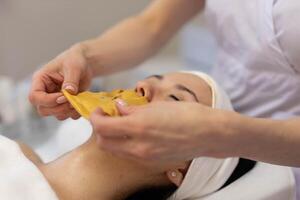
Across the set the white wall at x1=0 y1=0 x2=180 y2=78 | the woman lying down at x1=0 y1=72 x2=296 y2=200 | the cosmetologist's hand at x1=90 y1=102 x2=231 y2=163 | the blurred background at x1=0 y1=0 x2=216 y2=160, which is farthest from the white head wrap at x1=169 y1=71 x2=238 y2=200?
the white wall at x1=0 y1=0 x2=180 y2=78

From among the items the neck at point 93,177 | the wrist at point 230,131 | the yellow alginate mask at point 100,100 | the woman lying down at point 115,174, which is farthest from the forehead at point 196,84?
the wrist at point 230,131

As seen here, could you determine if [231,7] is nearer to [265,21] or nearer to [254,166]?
[265,21]

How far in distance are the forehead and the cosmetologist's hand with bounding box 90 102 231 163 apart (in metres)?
0.33

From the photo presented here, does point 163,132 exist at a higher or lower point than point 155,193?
higher

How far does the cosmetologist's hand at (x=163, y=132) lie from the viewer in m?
0.82

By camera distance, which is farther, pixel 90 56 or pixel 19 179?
pixel 90 56

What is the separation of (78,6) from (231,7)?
4.19 feet

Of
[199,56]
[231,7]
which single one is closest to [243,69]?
[231,7]

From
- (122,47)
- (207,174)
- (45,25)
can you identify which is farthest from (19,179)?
(45,25)

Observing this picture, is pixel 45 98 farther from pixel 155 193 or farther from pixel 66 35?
pixel 66 35

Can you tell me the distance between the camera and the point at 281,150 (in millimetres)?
965

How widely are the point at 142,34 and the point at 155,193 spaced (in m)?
0.50

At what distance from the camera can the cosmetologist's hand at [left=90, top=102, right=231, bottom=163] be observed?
822 millimetres

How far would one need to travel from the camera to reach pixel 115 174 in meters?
1.12
